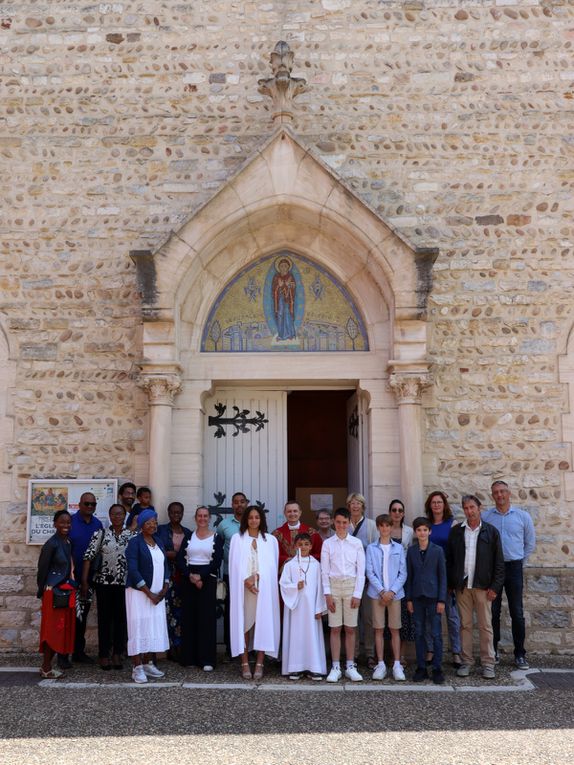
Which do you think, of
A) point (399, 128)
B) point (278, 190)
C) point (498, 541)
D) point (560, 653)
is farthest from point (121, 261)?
point (560, 653)

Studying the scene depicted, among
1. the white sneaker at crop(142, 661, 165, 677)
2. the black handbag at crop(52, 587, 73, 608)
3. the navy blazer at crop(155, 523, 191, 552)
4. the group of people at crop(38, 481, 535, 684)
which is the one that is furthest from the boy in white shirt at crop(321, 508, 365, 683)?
the black handbag at crop(52, 587, 73, 608)

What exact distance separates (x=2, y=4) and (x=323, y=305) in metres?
4.83

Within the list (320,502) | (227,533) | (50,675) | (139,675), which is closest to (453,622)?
(227,533)

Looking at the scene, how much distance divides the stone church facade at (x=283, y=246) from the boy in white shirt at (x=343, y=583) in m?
1.19

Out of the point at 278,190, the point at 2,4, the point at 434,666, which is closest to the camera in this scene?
the point at 434,666

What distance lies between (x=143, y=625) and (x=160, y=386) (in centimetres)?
236

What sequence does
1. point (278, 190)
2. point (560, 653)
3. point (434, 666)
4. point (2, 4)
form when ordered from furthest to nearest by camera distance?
1. point (2, 4)
2. point (278, 190)
3. point (560, 653)
4. point (434, 666)

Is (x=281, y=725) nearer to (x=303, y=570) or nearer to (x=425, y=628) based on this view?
(x=303, y=570)

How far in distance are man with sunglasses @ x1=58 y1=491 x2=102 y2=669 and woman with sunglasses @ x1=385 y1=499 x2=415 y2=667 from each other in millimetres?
2720

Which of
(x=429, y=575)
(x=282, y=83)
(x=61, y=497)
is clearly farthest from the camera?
(x=282, y=83)

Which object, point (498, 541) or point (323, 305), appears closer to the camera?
point (498, 541)

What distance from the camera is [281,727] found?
490cm

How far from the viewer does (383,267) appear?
302 inches

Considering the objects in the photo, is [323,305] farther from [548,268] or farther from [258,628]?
[258,628]
